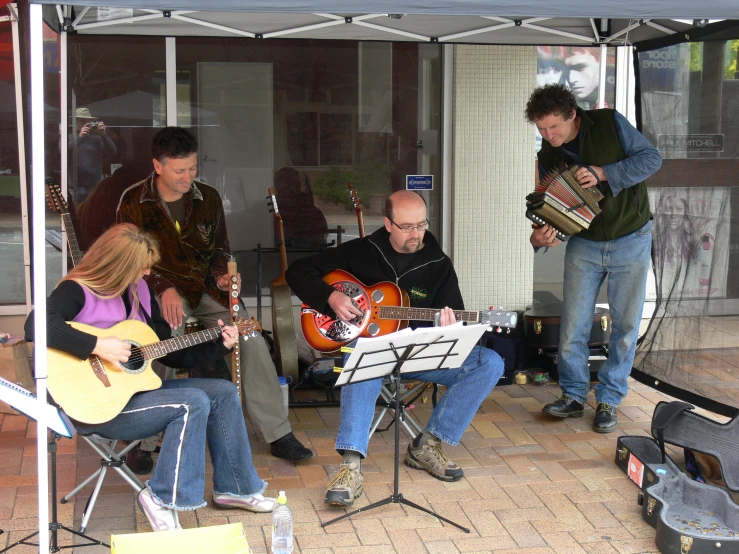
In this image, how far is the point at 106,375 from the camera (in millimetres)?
3436

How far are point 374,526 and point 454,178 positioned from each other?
300cm

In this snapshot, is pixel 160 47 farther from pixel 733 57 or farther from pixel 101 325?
pixel 733 57

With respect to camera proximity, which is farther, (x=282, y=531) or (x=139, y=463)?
(x=139, y=463)

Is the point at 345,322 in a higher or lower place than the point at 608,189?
lower

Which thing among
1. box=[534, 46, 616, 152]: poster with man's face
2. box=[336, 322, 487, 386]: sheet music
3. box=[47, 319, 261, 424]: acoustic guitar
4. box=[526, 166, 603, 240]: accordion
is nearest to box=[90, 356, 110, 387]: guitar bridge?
box=[47, 319, 261, 424]: acoustic guitar

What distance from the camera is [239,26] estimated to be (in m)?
5.08

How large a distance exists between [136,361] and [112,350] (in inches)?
7.4

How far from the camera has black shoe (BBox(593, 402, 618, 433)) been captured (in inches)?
188

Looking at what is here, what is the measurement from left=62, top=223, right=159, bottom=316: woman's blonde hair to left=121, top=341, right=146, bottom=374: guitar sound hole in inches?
8.7

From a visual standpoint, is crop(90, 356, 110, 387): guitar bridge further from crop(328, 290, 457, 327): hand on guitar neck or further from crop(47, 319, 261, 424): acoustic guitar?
crop(328, 290, 457, 327): hand on guitar neck

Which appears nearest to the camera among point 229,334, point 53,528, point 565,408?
point 53,528

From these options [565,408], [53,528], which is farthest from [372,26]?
[53,528]

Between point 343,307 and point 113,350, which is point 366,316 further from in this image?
Result: point 113,350

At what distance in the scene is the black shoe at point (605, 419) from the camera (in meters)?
4.79
